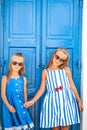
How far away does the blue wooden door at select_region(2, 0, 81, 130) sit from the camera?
3.93 m

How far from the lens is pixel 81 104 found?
151 inches

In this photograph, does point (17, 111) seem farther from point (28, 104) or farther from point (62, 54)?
point (62, 54)

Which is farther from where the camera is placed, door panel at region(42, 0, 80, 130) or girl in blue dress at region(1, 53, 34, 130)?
door panel at region(42, 0, 80, 130)

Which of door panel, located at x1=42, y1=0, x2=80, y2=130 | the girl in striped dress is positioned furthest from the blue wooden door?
the girl in striped dress

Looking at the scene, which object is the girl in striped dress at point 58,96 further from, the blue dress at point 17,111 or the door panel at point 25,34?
the door panel at point 25,34

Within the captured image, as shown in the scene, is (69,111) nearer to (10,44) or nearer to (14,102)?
(14,102)

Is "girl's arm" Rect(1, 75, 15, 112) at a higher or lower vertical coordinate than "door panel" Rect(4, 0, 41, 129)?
lower

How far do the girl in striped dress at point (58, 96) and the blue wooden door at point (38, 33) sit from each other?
0.26m

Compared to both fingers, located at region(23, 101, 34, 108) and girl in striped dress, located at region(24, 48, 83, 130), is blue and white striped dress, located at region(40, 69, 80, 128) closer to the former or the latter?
girl in striped dress, located at region(24, 48, 83, 130)

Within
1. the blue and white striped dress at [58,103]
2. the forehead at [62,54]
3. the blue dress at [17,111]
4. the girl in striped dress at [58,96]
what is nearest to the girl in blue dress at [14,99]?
the blue dress at [17,111]

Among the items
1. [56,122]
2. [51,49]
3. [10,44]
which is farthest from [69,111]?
[10,44]

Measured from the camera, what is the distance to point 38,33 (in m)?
3.94

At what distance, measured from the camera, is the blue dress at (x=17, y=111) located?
3598 millimetres

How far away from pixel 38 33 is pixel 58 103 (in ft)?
3.23
